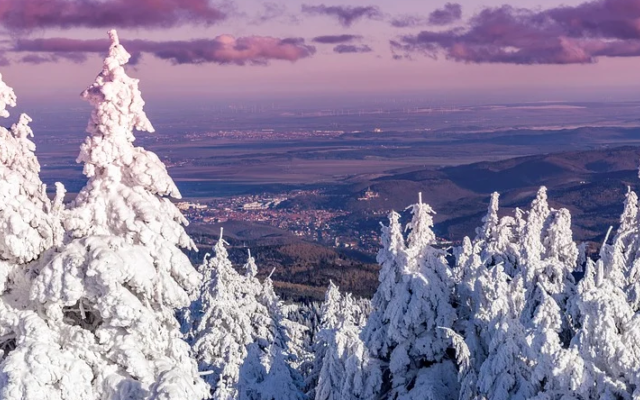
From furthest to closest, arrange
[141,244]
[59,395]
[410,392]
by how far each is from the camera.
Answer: [410,392] < [141,244] < [59,395]

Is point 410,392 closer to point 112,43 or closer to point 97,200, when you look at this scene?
point 97,200

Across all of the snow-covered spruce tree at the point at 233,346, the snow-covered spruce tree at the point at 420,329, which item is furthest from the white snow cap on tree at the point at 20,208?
the snow-covered spruce tree at the point at 233,346

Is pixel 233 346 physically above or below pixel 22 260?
below

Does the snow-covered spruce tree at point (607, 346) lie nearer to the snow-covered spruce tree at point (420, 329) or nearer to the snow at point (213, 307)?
the snow at point (213, 307)

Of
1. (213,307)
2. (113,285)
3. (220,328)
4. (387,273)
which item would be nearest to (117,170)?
(113,285)

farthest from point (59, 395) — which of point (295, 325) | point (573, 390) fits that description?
point (295, 325)

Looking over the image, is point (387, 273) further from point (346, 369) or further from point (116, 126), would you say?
point (116, 126)
